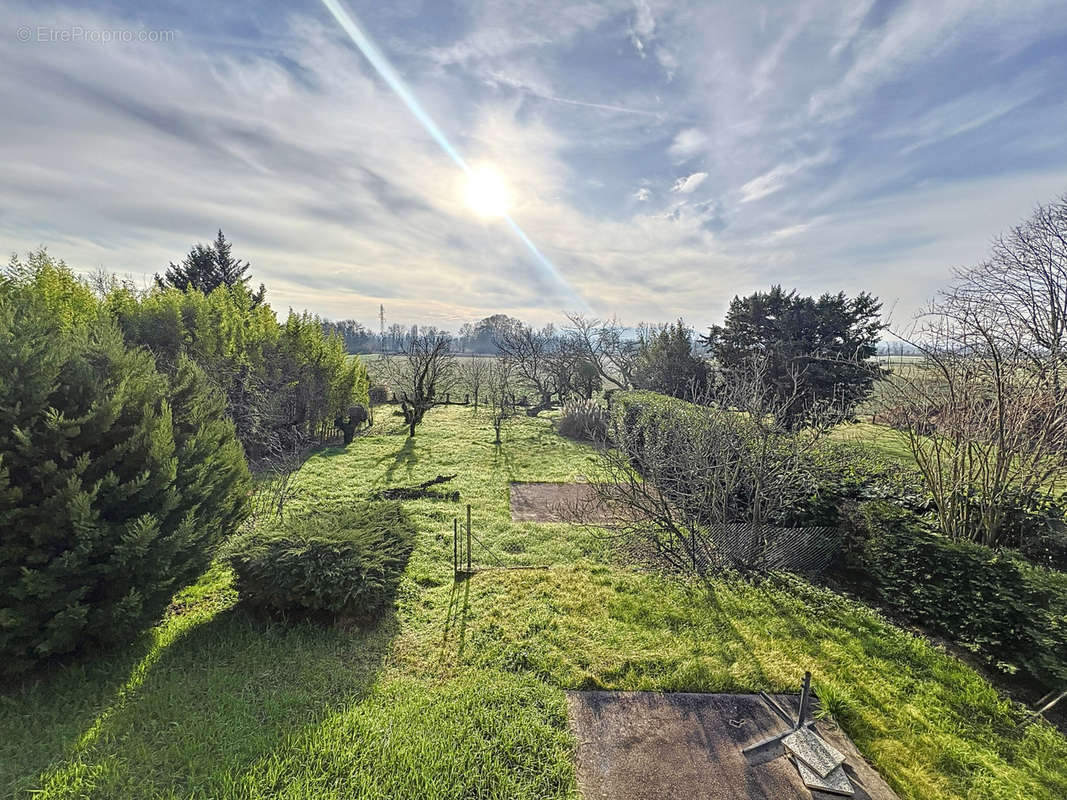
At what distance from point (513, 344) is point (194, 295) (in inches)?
568

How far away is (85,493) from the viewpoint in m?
3.08

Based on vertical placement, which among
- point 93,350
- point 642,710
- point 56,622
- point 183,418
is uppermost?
point 93,350

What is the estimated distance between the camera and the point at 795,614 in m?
4.73

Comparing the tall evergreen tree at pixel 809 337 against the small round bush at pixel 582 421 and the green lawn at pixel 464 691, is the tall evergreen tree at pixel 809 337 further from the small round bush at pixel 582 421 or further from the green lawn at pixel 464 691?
the green lawn at pixel 464 691

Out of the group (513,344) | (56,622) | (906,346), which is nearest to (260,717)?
(56,622)

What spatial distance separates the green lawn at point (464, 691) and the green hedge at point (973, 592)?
46 centimetres

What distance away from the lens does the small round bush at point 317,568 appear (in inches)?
159

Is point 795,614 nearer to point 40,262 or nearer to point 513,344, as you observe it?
point 40,262

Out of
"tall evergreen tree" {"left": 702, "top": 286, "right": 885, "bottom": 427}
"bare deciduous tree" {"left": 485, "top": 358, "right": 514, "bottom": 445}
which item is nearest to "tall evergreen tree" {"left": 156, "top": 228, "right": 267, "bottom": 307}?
"bare deciduous tree" {"left": 485, "top": 358, "right": 514, "bottom": 445}

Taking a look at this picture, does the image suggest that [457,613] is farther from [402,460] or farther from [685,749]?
[402,460]

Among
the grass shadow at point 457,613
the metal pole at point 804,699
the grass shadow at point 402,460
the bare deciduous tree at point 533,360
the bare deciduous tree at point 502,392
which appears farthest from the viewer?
the bare deciduous tree at point 533,360

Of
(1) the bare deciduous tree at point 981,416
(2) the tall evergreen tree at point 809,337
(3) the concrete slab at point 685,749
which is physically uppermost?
(2) the tall evergreen tree at point 809,337

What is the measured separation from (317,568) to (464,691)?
1.84 m

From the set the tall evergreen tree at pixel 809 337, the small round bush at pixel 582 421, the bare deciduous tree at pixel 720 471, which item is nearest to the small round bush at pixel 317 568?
the bare deciduous tree at pixel 720 471
